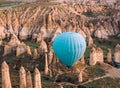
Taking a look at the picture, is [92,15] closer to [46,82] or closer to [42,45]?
[42,45]

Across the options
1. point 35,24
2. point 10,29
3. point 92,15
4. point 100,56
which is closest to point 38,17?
point 35,24

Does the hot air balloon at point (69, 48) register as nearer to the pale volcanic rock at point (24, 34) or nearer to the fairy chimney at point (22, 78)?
the fairy chimney at point (22, 78)

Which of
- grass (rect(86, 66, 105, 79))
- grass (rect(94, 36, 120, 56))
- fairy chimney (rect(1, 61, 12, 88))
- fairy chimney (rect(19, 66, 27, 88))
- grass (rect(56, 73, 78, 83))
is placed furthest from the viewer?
grass (rect(94, 36, 120, 56))

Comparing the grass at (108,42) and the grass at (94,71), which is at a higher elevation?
the grass at (94,71)

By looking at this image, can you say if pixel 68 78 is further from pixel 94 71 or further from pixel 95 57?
pixel 95 57

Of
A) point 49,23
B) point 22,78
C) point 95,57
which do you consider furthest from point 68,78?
point 49,23

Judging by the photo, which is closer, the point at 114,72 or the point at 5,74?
the point at 5,74

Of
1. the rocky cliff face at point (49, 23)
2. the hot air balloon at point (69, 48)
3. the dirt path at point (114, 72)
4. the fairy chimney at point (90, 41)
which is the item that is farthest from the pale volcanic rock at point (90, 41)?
the hot air balloon at point (69, 48)

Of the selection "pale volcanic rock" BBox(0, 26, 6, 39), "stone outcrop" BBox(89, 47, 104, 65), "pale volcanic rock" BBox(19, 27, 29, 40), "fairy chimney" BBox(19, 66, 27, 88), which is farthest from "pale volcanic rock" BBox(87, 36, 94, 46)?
"fairy chimney" BBox(19, 66, 27, 88)

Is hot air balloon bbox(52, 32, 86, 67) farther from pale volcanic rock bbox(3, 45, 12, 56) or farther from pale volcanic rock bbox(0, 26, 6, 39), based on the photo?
pale volcanic rock bbox(0, 26, 6, 39)
